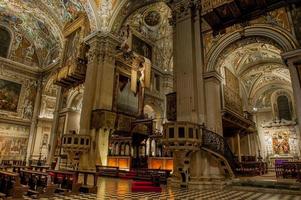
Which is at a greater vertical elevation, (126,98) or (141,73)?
(141,73)

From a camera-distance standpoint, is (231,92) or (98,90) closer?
(98,90)

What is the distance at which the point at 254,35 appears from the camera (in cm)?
768

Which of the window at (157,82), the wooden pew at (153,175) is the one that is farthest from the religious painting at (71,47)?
the wooden pew at (153,175)

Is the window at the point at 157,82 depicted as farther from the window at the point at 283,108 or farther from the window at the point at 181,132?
the window at the point at 181,132

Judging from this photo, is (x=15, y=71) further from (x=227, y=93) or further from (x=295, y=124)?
(x=295, y=124)

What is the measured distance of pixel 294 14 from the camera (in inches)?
272

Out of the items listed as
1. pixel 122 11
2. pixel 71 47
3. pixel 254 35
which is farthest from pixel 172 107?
pixel 71 47

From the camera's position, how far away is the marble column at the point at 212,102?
7852mm

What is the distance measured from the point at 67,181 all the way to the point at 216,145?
458 cm

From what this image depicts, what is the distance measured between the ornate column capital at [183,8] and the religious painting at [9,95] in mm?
14683

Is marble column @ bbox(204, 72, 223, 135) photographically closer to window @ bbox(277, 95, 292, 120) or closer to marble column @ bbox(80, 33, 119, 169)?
marble column @ bbox(80, 33, 119, 169)

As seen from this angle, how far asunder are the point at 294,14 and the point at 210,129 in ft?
14.5

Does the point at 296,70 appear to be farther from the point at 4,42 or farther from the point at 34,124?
the point at 4,42

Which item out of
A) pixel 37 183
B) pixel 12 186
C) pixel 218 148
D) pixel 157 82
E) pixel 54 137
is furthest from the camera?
pixel 157 82
